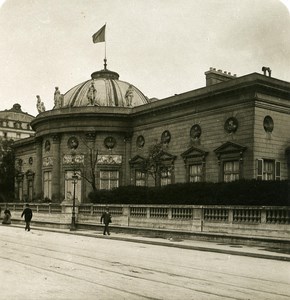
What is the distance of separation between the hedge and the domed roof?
1678 centimetres

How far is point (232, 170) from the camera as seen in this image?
33.7 meters

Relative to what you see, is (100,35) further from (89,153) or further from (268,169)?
(268,169)

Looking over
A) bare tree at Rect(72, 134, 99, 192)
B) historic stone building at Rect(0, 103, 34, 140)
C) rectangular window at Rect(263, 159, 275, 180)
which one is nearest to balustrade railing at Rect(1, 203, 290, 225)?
rectangular window at Rect(263, 159, 275, 180)

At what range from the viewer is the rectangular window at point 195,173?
36463 mm

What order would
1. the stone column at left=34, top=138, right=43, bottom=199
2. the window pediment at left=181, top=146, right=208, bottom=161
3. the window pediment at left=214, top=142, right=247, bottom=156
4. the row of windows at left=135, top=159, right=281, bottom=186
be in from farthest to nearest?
the stone column at left=34, top=138, right=43, bottom=199 < the window pediment at left=181, top=146, right=208, bottom=161 < the window pediment at left=214, top=142, right=247, bottom=156 < the row of windows at left=135, top=159, right=281, bottom=186

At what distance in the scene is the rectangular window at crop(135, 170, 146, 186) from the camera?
42875 millimetres

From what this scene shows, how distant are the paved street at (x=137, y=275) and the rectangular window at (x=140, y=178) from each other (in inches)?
939

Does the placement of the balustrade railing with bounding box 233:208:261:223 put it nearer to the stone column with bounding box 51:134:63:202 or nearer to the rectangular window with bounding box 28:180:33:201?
the stone column with bounding box 51:134:63:202

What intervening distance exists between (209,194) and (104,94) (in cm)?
2801

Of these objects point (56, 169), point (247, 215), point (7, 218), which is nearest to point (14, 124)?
point (56, 169)

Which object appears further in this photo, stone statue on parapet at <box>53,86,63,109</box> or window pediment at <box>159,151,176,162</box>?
stone statue on parapet at <box>53,86,63,109</box>

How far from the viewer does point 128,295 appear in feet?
32.6

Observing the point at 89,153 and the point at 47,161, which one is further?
the point at 47,161

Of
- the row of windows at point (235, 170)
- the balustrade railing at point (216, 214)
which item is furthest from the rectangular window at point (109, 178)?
the balustrade railing at point (216, 214)
